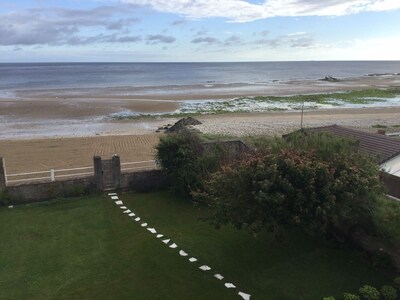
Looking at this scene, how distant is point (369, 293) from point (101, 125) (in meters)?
33.4

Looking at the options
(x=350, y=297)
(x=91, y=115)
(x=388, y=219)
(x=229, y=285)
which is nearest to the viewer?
(x=350, y=297)

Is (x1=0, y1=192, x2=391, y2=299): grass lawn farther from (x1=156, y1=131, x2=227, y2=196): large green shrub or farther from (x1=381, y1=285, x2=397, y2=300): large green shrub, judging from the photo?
(x1=156, y1=131, x2=227, y2=196): large green shrub

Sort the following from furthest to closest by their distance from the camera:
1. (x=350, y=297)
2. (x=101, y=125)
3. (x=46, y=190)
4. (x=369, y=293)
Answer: (x=101, y=125) → (x=46, y=190) → (x=369, y=293) → (x=350, y=297)

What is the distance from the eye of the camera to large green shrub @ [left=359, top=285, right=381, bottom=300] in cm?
942

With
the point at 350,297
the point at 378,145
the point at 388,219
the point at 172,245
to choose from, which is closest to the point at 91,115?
the point at 378,145

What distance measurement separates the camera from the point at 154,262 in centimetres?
1141

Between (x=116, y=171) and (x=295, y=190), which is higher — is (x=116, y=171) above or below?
below

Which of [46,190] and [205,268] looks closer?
[205,268]

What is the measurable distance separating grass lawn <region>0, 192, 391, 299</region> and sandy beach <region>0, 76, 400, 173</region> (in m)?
10.0

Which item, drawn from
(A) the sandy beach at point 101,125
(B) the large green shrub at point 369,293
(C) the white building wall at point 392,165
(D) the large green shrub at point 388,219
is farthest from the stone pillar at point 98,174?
(B) the large green shrub at point 369,293

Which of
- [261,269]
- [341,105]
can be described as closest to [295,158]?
[261,269]

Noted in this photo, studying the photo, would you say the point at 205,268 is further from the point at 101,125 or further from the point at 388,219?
the point at 101,125

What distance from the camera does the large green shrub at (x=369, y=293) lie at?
371 inches

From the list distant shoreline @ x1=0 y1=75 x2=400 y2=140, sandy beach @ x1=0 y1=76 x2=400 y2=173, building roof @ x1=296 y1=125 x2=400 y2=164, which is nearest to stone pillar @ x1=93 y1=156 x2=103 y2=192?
sandy beach @ x1=0 y1=76 x2=400 y2=173
